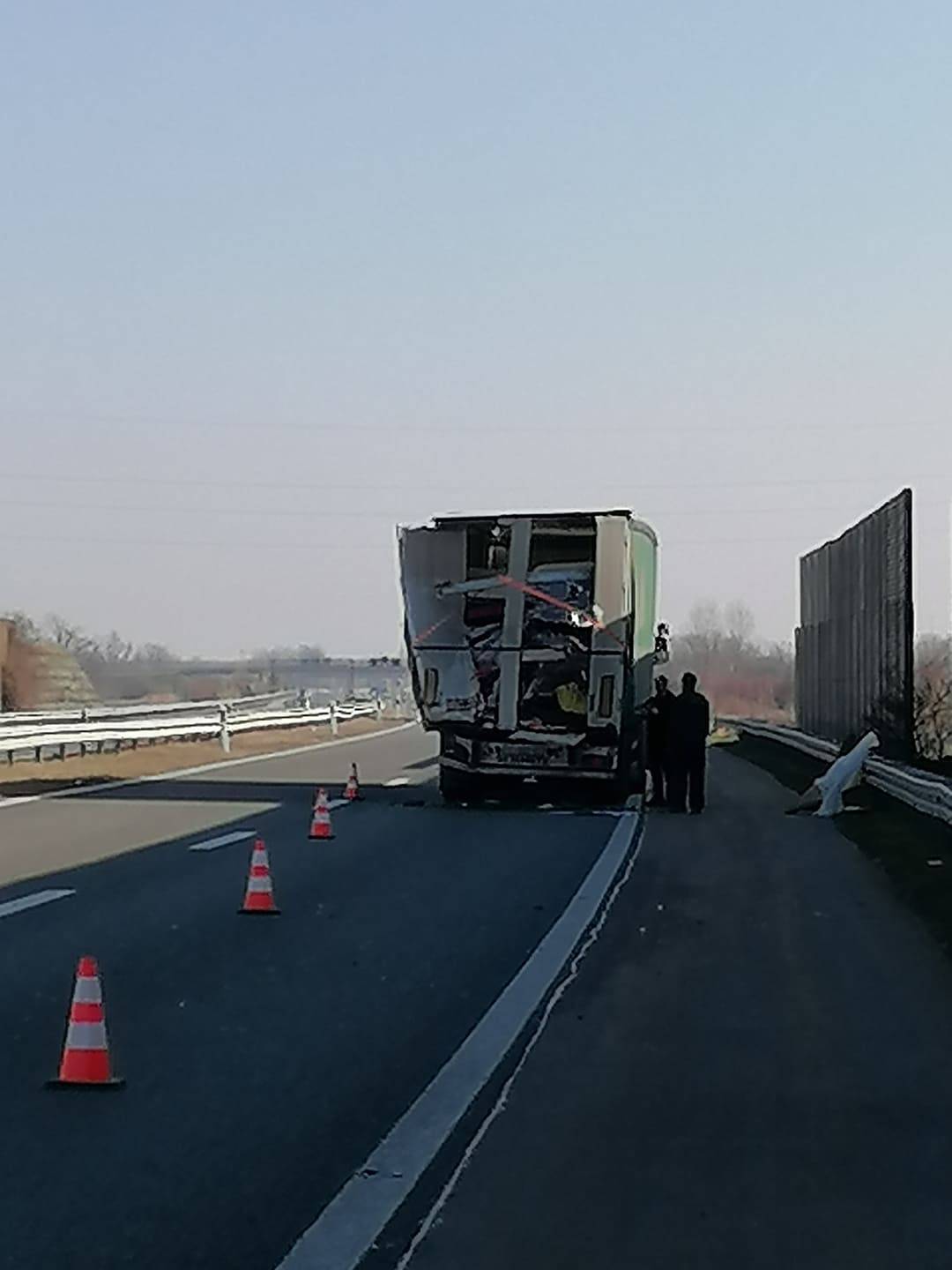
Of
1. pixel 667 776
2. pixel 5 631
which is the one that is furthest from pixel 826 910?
pixel 5 631

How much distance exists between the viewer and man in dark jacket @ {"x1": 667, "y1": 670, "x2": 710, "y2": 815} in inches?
1045

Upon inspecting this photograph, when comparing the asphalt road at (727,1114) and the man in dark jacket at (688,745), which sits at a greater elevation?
the man in dark jacket at (688,745)

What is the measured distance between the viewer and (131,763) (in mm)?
40812

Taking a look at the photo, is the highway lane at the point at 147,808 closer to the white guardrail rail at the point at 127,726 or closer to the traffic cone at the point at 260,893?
the white guardrail rail at the point at 127,726

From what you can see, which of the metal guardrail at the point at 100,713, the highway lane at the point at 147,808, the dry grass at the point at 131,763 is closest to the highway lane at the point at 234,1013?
the highway lane at the point at 147,808

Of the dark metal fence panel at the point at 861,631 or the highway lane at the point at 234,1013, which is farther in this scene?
the dark metal fence panel at the point at 861,631

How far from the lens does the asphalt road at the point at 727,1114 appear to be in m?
6.43

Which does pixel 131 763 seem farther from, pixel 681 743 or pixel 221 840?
pixel 221 840

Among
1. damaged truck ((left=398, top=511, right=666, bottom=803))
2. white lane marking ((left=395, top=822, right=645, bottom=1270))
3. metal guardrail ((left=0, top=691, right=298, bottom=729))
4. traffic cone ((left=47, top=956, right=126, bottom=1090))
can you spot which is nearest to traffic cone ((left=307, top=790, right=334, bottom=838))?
damaged truck ((left=398, top=511, right=666, bottom=803))

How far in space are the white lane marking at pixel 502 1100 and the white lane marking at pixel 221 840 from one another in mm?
6094

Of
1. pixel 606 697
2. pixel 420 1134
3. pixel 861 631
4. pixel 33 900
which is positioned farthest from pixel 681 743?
pixel 420 1134

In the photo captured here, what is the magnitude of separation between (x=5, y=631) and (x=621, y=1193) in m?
66.2

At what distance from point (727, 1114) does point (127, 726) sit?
121ft

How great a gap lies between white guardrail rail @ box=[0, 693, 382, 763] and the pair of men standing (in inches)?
522
